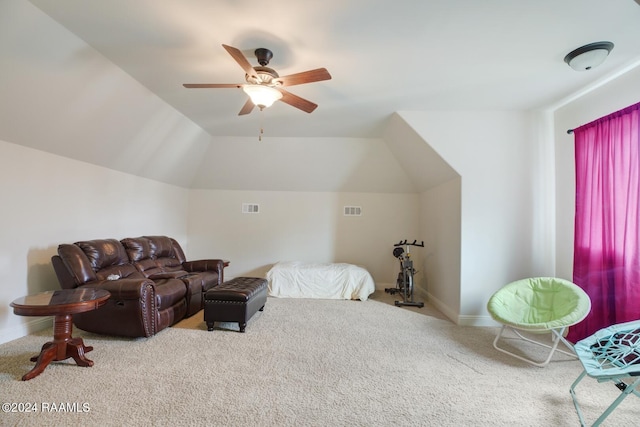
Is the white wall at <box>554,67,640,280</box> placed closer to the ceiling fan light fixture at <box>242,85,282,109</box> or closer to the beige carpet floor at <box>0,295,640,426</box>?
the beige carpet floor at <box>0,295,640,426</box>

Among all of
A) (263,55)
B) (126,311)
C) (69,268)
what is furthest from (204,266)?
(263,55)

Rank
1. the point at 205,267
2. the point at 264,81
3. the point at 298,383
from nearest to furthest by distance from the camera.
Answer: the point at 298,383 → the point at 264,81 → the point at 205,267

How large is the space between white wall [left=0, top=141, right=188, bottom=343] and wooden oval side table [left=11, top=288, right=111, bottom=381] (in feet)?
2.68

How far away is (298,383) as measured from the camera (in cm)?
221

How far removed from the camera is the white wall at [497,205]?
3539 mm

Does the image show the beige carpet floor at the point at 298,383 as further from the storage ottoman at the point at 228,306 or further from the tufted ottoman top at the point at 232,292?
the tufted ottoman top at the point at 232,292

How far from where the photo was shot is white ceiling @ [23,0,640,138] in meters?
1.95

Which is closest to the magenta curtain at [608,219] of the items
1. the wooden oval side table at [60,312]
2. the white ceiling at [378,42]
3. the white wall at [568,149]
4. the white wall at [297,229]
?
the white wall at [568,149]

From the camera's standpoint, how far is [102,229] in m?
3.91

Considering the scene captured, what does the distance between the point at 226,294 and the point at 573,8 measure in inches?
149

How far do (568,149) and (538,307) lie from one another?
1.84m

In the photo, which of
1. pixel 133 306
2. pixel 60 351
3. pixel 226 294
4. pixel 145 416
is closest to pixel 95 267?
pixel 133 306

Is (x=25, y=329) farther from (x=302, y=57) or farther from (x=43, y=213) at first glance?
(x=302, y=57)

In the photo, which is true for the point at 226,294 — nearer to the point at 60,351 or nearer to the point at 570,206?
the point at 60,351
